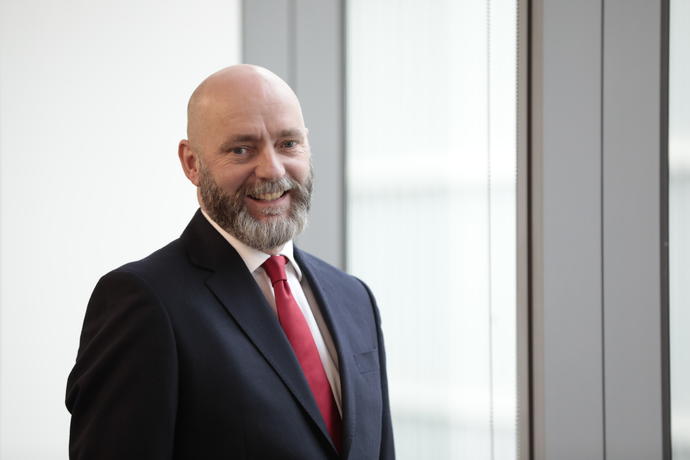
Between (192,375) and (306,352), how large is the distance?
8.9 inches

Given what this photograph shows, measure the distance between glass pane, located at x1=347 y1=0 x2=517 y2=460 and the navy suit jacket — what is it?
3.18 feet

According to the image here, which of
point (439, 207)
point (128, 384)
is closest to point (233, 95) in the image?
point (128, 384)

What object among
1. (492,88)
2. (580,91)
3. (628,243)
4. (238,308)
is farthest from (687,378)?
(238,308)

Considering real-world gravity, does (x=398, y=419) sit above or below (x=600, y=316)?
below

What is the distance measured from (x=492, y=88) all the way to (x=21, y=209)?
1.66 m

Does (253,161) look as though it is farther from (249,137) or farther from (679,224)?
(679,224)

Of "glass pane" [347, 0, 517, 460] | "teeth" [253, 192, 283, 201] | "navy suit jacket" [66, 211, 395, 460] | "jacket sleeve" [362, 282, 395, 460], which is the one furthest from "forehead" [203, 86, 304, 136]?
"glass pane" [347, 0, 517, 460]

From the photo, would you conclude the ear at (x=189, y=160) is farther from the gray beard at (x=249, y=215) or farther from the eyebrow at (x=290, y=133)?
the eyebrow at (x=290, y=133)

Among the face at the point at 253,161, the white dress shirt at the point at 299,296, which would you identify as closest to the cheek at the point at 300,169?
the face at the point at 253,161

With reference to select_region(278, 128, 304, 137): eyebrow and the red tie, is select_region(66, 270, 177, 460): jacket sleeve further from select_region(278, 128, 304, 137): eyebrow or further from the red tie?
select_region(278, 128, 304, 137): eyebrow

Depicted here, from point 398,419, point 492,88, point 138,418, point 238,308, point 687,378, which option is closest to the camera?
point 138,418

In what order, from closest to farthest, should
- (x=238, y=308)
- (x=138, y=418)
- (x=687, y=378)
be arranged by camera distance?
(x=138, y=418) < (x=238, y=308) < (x=687, y=378)

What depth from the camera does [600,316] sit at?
1.96 m

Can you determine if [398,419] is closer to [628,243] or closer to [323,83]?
[628,243]
